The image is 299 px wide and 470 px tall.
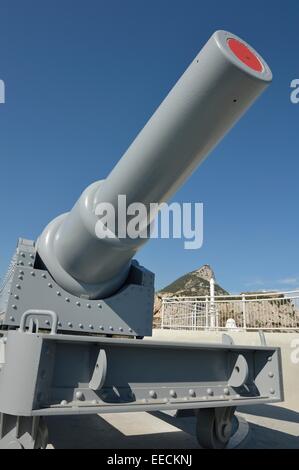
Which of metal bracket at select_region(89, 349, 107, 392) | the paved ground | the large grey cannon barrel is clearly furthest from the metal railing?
metal bracket at select_region(89, 349, 107, 392)

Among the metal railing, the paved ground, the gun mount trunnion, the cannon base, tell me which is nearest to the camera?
the cannon base

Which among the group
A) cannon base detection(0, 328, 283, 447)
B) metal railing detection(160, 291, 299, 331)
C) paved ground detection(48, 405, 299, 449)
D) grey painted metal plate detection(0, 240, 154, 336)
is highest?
metal railing detection(160, 291, 299, 331)

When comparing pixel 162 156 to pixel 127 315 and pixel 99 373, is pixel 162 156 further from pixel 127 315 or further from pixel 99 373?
pixel 127 315

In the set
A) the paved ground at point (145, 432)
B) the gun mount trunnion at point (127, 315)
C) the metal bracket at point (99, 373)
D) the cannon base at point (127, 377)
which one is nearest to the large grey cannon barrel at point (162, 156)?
the gun mount trunnion at point (127, 315)

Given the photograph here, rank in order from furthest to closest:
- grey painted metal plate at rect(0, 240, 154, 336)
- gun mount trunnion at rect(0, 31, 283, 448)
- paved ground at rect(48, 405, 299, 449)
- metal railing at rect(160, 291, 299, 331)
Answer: metal railing at rect(160, 291, 299, 331) → paved ground at rect(48, 405, 299, 449) → grey painted metal plate at rect(0, 240, 154, 336) → gun mount trunnion at rect(0, 31, 283, 448)

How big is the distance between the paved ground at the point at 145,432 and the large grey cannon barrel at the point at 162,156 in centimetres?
140

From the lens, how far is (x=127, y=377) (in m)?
2.59

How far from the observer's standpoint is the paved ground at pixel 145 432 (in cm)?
363

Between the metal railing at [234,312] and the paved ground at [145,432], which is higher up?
the metal railing at [234,312]

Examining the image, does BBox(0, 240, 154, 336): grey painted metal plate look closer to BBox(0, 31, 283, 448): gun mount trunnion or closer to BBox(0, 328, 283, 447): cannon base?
BBox(0, 31, 283, 448): gun mount trunnion

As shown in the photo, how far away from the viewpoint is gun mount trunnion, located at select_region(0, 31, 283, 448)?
2.29 meters

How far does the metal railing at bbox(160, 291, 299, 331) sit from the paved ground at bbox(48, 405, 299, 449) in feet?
11.3

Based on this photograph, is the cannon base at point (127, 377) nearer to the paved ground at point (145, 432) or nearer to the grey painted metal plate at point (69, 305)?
the grey painted metal plate at point (69, 305)

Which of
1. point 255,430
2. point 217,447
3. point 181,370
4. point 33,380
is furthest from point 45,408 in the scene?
point 255,430
